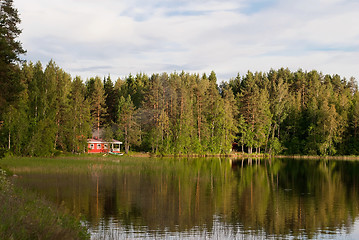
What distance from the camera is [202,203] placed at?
34094 mm

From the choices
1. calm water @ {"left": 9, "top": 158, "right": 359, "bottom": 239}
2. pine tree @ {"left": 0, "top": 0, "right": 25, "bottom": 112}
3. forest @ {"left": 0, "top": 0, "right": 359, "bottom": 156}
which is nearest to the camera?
calm water @ {"left": 9, "top": 158, "right": 359, "bottom": 239}

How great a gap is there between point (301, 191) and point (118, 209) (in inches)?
863

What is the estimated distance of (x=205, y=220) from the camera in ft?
89.6

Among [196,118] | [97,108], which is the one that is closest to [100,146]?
[97,108]

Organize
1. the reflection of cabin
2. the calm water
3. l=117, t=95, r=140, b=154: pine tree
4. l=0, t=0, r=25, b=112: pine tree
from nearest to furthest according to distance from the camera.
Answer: the calm water, l=0, t=0, r=25, b=112: pine tree, the reflection of cabin, l=117, t=95, r=140, b=154: pine tree

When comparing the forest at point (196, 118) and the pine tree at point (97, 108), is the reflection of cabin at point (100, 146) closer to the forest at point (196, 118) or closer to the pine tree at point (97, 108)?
the forest at point (196, 118)

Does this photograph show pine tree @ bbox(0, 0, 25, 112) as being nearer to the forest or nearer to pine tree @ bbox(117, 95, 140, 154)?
the forest

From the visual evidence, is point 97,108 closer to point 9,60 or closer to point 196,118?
point 196,118

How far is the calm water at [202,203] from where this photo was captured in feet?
80.2

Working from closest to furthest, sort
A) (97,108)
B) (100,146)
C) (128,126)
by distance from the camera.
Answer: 1. (100,146)
2. (128,126)
3. (97,108)

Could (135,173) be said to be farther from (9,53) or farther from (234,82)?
(234,82)

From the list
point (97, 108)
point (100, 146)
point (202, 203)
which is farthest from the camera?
point (97, 108)

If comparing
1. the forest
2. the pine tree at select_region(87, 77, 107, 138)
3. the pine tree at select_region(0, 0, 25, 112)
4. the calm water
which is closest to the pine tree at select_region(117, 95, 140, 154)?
the forest

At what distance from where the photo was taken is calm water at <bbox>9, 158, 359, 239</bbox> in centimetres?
2444
